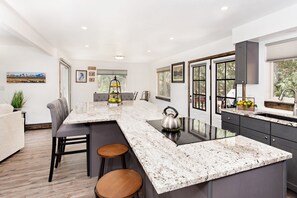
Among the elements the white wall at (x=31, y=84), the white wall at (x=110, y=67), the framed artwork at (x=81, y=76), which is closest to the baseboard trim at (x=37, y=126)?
the white wall at (x=31, y=84)

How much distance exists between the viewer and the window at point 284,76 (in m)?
2.76

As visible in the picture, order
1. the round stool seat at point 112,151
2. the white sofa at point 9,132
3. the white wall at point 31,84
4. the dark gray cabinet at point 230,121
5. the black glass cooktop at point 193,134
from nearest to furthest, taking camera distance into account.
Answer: the black glass cooktop at point 193,134 < the round stool seat at point 112,151 < the dark gray cabinet at point 230,121 < the white sofa at point 9,132 < the white wall at point 31,84

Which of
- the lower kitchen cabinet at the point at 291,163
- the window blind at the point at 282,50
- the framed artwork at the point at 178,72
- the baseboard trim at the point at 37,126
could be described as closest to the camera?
the lower kitchen cabinet at the point at 291,163

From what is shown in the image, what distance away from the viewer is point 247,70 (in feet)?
10.2

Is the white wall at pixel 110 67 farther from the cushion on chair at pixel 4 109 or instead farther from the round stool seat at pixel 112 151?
the round stool seat at pixel 112 151

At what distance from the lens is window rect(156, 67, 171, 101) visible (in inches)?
279

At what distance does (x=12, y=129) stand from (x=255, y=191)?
3900 millimetres

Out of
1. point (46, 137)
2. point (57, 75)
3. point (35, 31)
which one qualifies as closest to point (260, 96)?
point (35, 31)

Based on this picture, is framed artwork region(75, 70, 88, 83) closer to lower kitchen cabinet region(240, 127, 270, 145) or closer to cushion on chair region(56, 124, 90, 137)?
cushion on chair region(56, 124, 90, 137)

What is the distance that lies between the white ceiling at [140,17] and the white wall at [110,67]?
372 centimetres

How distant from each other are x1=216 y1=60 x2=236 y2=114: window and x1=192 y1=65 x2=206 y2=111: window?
52 cm

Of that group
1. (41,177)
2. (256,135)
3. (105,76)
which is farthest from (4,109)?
(105,76)

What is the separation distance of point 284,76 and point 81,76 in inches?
281

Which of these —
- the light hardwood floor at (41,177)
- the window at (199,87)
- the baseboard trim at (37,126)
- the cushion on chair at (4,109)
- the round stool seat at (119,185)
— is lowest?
the light hardwood floor at (41,177)
